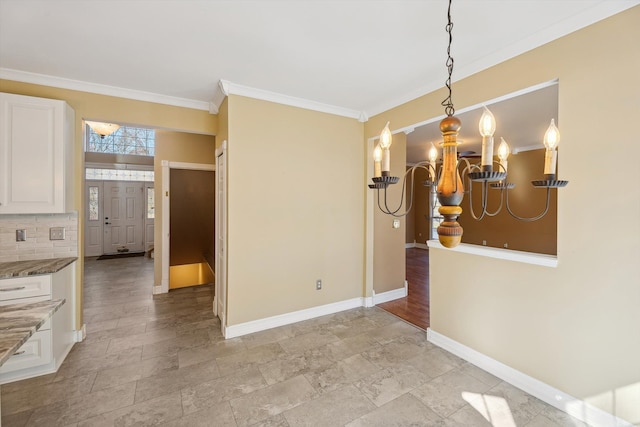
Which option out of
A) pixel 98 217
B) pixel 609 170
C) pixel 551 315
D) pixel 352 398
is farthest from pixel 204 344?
pixel 98 217

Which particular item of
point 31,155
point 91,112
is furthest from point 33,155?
point 91,112

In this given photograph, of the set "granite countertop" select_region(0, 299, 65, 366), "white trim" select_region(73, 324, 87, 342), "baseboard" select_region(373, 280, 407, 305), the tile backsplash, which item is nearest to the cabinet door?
the tile backsplash

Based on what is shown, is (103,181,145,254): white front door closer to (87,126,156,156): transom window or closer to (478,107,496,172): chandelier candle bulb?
(87,126,156,156): transom window

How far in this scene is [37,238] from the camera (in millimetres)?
2734

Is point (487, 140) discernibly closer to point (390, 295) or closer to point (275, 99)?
point (275, 99)

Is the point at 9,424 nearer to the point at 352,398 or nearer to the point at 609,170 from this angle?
the point at 352,398

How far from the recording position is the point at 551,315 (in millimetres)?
2066

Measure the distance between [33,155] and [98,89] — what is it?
3.14ft

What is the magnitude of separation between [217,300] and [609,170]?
3.98 m

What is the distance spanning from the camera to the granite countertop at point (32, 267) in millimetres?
2252

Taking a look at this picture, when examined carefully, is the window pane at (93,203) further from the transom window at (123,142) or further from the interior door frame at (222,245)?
the interior door frame at (222,245)

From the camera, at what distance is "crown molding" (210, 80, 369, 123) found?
297 cm

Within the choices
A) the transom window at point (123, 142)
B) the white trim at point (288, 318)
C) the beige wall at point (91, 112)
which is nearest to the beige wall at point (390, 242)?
the white trim at point (288, 318)

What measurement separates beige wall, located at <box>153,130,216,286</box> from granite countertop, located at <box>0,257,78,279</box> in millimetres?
1665
